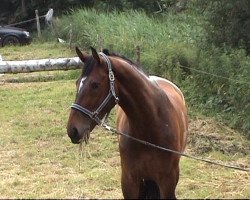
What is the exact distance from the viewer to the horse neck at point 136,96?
3773mm

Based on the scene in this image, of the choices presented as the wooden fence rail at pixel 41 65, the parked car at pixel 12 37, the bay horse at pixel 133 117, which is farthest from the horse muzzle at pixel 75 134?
the parked car at pixel 12 37

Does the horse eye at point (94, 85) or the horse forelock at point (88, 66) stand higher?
the horse forelock at point (88, 66)

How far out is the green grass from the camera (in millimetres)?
6094

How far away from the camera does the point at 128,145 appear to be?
3.98 m

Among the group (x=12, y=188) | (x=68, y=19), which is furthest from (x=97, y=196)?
(x=68, y=19)

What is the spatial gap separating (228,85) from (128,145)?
4.95m

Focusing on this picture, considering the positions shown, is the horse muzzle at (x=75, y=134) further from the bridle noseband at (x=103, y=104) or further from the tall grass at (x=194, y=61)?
the tall grass at (x=194, y=61)

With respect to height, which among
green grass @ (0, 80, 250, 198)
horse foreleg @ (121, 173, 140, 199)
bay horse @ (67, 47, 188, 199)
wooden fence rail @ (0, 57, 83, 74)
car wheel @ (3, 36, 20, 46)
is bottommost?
car wheel @ (3, 36, 20, 46)

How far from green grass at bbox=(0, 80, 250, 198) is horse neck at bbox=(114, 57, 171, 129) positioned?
2.06 metres

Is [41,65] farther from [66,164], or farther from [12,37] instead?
[12,37]

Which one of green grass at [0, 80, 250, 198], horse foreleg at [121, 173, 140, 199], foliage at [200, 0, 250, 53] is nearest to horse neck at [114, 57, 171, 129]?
horse foreleg at [121, 173, 140, 199]

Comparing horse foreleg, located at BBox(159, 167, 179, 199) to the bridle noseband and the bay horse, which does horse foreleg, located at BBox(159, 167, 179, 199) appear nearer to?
the bay horse

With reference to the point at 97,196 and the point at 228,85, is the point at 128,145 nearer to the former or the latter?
the point at 97,196

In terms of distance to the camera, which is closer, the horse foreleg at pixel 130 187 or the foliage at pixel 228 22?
the horse foreleg at pixel 130 187
